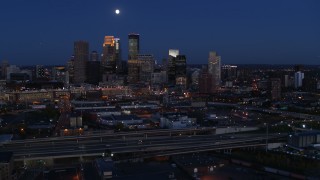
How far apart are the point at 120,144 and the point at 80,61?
22.2m

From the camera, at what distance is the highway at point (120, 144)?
7617 mm

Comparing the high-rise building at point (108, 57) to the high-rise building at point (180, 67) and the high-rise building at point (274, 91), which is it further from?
the high-rise building at point (274, 91)

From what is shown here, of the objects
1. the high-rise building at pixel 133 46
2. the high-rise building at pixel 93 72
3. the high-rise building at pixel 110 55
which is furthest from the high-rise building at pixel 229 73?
the high-rise building at pixel 93 72

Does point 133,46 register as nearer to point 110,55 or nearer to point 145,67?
point 110,55

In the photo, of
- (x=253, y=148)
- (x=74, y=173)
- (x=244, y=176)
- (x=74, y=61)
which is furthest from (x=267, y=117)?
(x=74, y=61)

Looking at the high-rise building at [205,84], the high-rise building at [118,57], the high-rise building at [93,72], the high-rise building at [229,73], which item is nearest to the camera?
the high-rise building at [205,84]

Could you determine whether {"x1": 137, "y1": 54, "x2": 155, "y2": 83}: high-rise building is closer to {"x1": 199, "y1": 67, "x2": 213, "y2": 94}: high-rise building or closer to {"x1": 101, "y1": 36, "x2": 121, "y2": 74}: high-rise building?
{"x1": 101, "y1": 36, "x2": 121, "y2": 74}: high-rise building

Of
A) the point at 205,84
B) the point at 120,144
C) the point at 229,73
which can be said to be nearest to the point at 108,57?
the point at 229,73

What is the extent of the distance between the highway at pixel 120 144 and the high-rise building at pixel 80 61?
792 inches

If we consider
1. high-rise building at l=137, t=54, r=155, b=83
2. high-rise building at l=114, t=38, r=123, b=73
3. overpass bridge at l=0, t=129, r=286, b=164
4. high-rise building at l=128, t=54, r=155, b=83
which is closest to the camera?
overpass bridge at l=0, t=129, r=286, b=164

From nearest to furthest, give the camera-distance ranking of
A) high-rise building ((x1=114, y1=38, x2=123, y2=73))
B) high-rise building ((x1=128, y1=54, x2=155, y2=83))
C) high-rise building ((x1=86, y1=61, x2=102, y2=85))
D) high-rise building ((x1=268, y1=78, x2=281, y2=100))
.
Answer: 1. high-rise building ((x1=268, y1=78, x2=281, y2=100))
2. high-rise building ((x1=128, y1=54, x2=155, y2=83))
3. high-rise building ((x1=86, y1=61, x2=102, y2=85))
4. high-rise building ((x1=114, y1=38, x2=123, y2=73))

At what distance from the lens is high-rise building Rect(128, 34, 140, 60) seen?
31.5 metres

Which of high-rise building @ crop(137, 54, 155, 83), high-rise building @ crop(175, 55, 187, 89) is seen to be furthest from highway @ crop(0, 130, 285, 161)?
high-rise building @ crop(137, 54, 155, 83)

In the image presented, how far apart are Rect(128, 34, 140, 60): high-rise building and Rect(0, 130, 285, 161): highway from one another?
21689 millimetres
